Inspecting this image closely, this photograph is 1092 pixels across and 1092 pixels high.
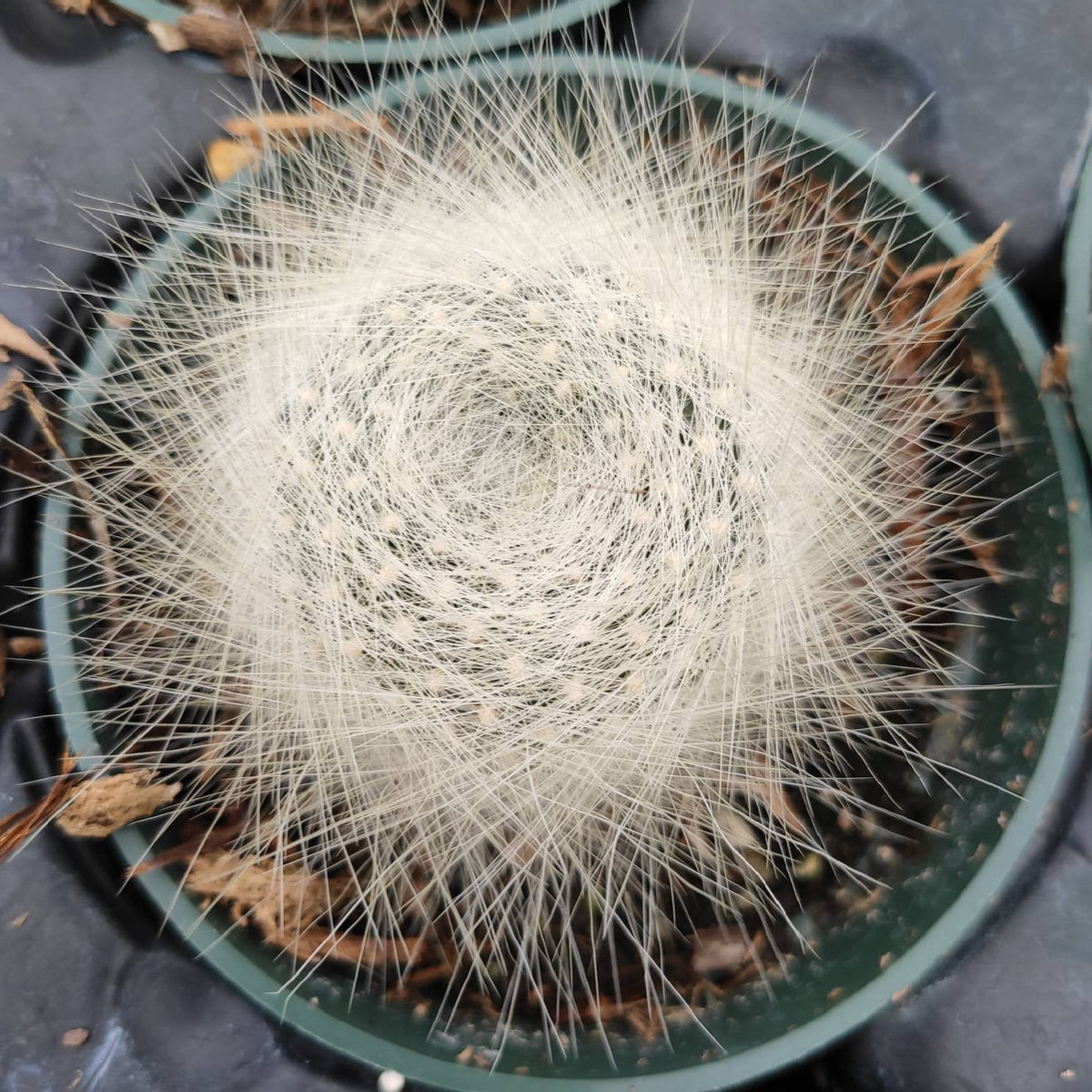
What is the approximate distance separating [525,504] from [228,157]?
0.51 meters

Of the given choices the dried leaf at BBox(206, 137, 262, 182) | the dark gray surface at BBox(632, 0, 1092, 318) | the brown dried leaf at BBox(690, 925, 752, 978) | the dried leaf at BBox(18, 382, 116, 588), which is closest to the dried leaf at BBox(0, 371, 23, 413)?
the dried leaf at BBox(18, 382, 116, 588)

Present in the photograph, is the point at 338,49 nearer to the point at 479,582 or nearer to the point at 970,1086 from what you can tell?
the point at 479,582

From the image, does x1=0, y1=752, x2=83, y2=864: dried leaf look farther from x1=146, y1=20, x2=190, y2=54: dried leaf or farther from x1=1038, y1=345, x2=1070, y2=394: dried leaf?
x1=1038, y1=345, x2=1070, y2=394: dried leaf

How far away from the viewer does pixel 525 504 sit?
2.08 feet

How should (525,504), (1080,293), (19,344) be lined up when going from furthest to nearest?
1. (19,344)
2. (1080,293)
3. (525,504)

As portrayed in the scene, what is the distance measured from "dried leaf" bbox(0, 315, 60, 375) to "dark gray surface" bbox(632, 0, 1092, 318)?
659 millimetres

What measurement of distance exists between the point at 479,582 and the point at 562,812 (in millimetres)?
233

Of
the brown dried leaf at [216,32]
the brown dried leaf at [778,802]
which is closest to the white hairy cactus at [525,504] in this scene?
the brown dried leaf at [778,802]

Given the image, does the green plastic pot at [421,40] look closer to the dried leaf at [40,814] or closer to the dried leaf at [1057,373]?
the dried leaf at [1057,373]

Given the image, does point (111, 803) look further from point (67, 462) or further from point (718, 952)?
point (718, 952)

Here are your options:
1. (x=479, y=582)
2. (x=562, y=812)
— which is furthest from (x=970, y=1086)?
(x=479, y=582)

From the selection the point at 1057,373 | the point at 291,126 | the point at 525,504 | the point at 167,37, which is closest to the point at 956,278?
the point at 1057,373

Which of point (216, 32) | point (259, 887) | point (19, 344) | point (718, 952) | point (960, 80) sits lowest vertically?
point (718, 952)

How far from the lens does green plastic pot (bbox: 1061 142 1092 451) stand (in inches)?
28.7
